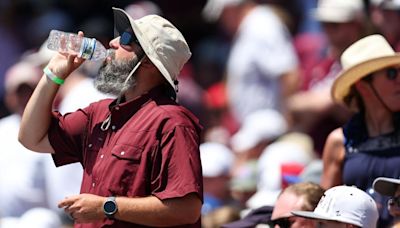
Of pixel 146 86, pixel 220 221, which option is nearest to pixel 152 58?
Answer: pixel 146 86

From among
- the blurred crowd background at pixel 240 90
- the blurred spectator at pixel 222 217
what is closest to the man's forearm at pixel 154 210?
the blurred crowd background at pixel 240 90

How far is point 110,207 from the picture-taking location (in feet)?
19.0

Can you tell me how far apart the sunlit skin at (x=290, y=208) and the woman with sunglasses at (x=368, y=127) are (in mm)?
629

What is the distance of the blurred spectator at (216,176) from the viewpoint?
376 inches

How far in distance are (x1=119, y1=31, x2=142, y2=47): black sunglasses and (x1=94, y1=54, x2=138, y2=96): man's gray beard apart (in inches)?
3.2

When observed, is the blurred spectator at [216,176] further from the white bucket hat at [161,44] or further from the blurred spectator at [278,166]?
the white bucket hat at [161,44]

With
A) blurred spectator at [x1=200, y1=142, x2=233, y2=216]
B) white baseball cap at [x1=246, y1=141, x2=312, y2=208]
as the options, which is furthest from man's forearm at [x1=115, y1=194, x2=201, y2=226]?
blurred spectator at [x1=200, y1=142, x2=233, y2=216]

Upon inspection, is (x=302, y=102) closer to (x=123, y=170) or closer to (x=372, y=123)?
→ (x=372, y=123)

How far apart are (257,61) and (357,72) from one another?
10.7ft

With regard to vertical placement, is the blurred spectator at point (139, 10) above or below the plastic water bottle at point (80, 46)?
below

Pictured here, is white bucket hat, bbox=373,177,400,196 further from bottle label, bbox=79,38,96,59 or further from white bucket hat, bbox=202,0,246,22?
white bucket hat, bbox=202,0,246,22

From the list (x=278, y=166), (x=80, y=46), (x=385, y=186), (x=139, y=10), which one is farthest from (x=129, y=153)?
(x=139, y=10)

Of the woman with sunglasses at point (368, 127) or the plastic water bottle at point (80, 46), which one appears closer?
the plastic water bottle at point (80, 46)

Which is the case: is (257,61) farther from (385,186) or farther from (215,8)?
(385,186)
